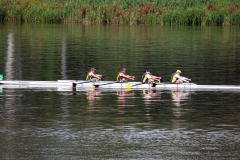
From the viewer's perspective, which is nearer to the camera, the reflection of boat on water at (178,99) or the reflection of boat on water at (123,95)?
the reflection of boat on water at (178,99)

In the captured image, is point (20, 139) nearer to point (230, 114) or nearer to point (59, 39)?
point (230, 114)

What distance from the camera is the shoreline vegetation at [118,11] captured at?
73562 millimetres

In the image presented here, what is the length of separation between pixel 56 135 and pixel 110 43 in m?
38.3

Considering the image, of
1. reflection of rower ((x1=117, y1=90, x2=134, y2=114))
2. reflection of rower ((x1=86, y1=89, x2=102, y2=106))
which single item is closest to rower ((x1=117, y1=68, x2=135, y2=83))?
reflection of rower ((x1=117, y1=90, x2=134, y2=114))

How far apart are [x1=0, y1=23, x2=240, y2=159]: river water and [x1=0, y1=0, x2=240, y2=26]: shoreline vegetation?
1314 inches

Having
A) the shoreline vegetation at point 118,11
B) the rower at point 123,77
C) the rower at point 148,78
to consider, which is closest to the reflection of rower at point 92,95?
the rower at point 123,77

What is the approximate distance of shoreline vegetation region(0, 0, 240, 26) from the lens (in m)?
73.6

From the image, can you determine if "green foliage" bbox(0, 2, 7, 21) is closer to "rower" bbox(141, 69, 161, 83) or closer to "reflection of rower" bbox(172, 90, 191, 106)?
"rower" bbox(141, 69, 161, 83)

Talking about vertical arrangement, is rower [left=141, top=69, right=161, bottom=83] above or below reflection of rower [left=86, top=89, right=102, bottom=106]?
above

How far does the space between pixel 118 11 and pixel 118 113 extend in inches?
2358

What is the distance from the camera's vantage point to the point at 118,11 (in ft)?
250

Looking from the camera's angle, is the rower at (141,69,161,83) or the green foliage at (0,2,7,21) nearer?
the rower at (141,69,161,83)

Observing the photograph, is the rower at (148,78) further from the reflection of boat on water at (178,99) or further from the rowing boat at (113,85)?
the reflection of boat on water at (178,99)

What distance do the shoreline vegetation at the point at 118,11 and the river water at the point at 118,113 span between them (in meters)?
33.4
